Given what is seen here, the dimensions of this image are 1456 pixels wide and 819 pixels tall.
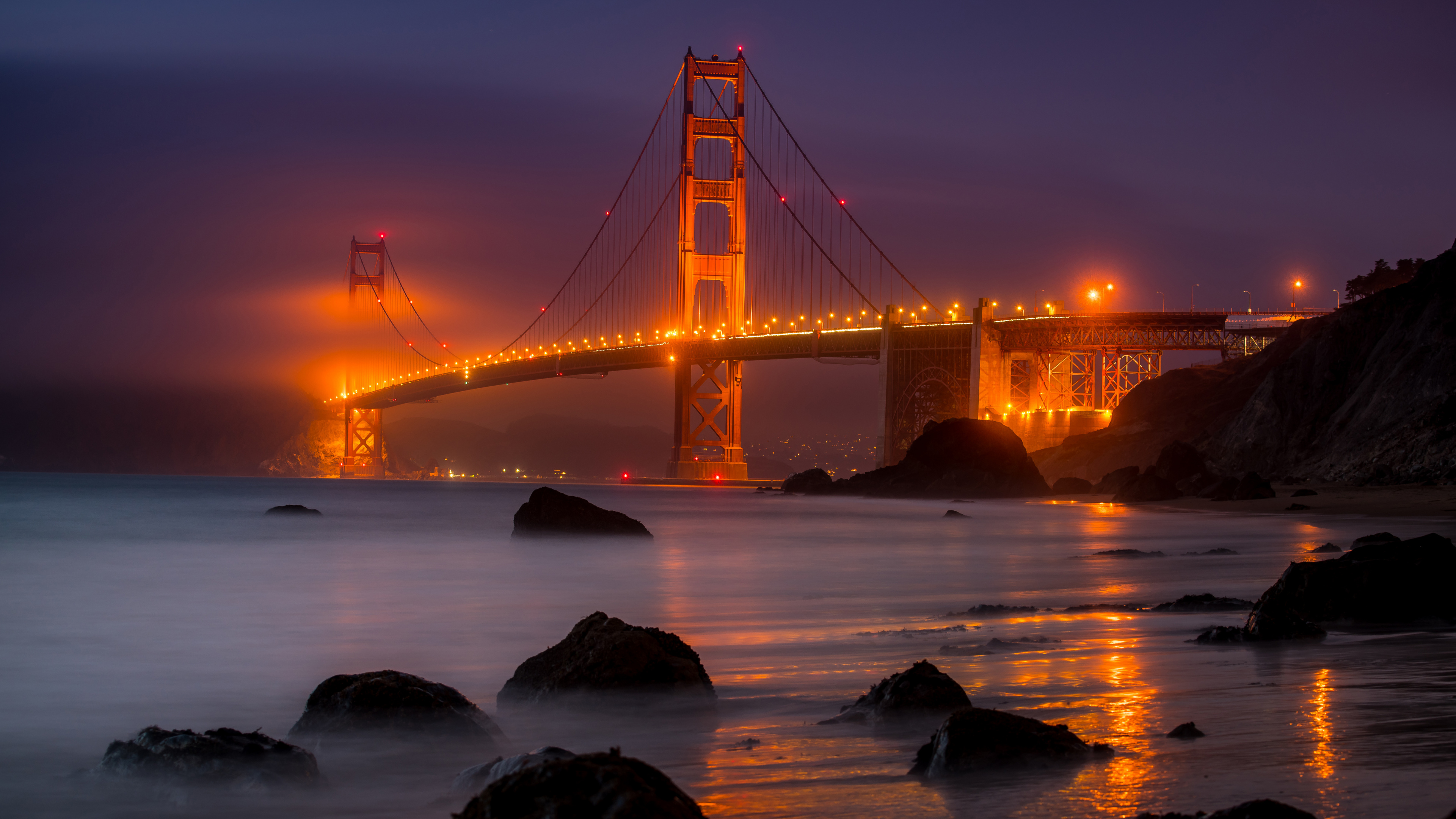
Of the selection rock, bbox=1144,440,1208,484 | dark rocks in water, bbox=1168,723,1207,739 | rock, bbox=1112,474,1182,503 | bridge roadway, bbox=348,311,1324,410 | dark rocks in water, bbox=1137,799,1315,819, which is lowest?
dark rocks in water, bbox=1168,723,1207,739

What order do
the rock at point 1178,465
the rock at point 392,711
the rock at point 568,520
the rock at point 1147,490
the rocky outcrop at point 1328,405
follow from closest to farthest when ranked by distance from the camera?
the rock at point 392,711, the rock at point 568,520, the rocky outcrop at point 1328,405, the rock at point 1147,490, the rock at point 1178,465

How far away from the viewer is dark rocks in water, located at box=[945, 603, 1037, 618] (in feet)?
29.7

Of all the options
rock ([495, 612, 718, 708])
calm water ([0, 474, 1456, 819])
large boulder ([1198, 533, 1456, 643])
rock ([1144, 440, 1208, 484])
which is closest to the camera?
calm water ([0, 474, 1456, 819])

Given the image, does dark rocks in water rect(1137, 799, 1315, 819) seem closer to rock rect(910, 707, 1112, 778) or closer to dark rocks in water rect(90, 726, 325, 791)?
rock rect(910, 707, 1112, 778)

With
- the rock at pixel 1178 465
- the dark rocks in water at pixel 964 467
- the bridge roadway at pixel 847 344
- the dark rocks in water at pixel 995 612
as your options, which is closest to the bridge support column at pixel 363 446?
the bridge roadway at pixel 847 344

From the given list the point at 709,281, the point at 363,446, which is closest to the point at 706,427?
the point at 709,281

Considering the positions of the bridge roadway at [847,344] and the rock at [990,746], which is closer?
the rock at [990,746]

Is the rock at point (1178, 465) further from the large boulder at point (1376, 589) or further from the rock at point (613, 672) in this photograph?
the rock at point (613, 672)

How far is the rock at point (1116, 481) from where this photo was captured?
33875 millimetres

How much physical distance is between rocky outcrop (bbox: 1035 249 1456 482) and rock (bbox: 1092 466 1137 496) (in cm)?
288

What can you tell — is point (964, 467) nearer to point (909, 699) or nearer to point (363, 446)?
point (909, 699)

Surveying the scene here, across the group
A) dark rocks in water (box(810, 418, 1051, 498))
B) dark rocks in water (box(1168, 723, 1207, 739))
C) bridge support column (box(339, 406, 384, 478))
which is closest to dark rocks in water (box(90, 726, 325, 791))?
dark rocks in water (box(1168, 723, 1207, 739))

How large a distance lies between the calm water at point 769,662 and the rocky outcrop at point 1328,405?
876cm

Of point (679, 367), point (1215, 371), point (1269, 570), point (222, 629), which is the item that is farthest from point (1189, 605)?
point (679, 367)
